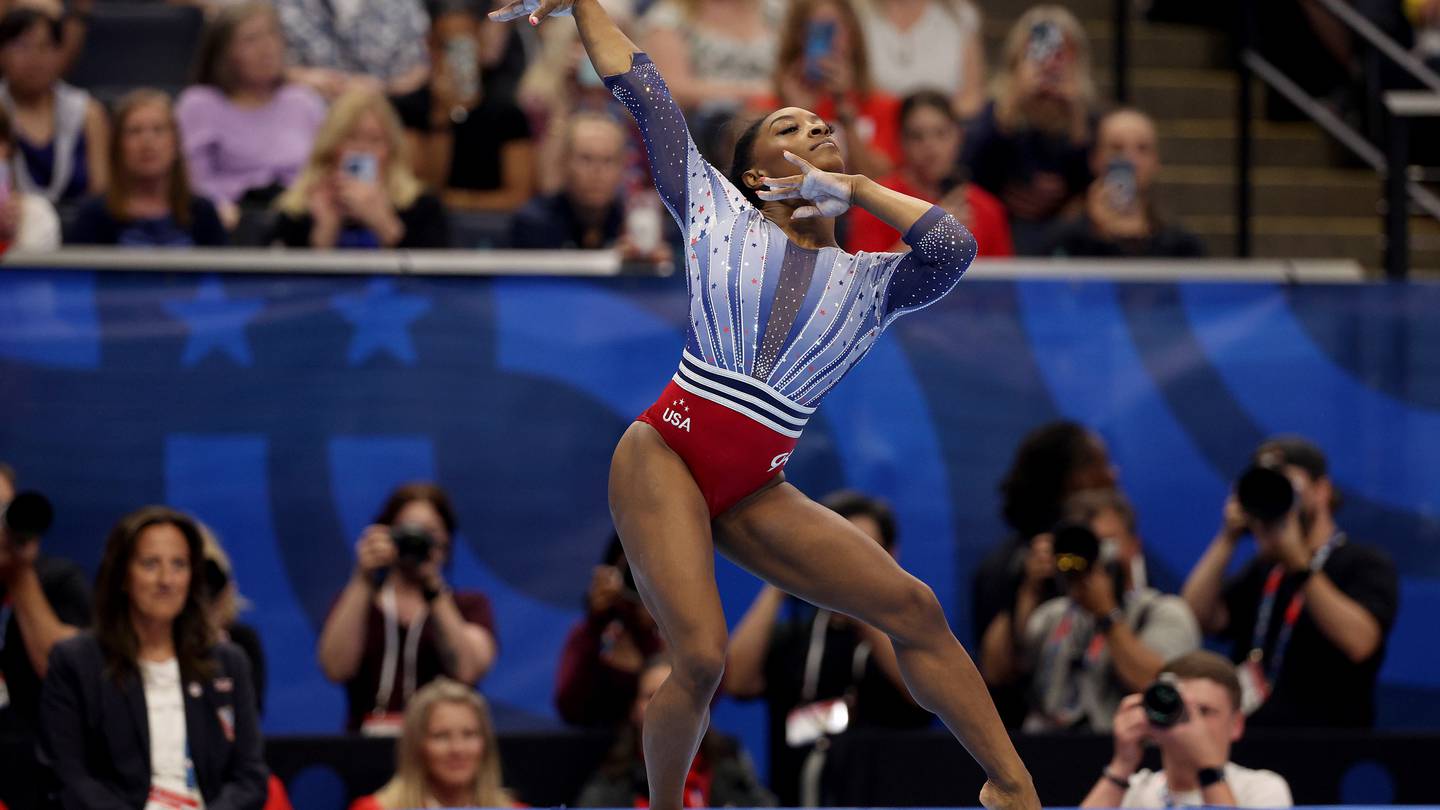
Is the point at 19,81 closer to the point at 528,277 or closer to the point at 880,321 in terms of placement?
the point at 528,277

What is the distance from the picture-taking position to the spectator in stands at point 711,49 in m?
8.37

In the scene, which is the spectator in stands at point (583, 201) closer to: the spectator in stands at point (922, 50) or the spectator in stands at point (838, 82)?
the spectator in stands at point (838, 82)

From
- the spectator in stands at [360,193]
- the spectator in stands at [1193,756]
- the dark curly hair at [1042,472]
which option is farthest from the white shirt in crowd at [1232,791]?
the spectator in stands at [360,193]

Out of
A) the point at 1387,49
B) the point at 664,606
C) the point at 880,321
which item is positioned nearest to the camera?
the point at 664,606

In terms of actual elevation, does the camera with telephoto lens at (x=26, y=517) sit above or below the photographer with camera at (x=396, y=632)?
above

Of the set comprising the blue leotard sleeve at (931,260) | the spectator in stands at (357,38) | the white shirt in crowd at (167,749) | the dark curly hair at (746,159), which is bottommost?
the white shirt in crowd at (167,749)

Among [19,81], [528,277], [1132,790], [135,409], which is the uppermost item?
[19,81]

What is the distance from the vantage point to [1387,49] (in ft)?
26.4

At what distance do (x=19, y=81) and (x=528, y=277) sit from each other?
241cm

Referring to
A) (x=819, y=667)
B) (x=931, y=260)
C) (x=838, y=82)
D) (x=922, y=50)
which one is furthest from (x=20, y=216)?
(x=931, y=260)

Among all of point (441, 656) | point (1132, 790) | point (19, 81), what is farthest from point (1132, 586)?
point (19, 81)

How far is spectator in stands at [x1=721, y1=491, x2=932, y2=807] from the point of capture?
6.38m

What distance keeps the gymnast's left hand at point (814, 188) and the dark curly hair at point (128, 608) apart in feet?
7.52

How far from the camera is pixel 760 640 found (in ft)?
21.2
